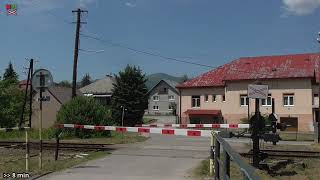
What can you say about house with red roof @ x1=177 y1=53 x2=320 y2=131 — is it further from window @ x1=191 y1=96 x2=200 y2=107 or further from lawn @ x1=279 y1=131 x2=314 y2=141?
lawn @ x1=279 y1=131 x2=314 y2=141

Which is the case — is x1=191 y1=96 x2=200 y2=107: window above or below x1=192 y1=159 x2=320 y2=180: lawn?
above

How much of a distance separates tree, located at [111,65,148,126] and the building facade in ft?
127

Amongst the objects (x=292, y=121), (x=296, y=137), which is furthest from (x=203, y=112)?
(x=296, y=137)

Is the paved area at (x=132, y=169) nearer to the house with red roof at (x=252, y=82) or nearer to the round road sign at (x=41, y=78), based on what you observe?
the round road sign at (x=41, y=78)

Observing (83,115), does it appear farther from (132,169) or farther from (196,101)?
(196,101)

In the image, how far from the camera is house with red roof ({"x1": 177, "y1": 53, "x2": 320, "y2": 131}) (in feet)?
200

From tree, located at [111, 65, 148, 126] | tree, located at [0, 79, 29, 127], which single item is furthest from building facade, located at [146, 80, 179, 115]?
tree, located at [0, 79, 29, 127]

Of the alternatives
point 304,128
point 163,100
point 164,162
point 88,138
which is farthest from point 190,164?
point 163,100

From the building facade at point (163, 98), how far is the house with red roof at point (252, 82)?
44302 mm

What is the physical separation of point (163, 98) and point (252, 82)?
54.9 metres

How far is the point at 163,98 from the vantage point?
384ft

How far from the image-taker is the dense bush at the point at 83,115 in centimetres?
3334

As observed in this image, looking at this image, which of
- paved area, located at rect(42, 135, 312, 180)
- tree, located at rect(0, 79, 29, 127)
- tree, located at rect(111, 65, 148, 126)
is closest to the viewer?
paved area, located at rect(42, 135, 312, 180)

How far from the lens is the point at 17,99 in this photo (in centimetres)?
6431
